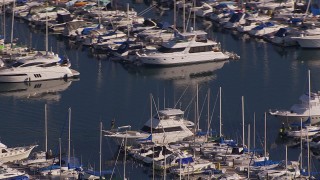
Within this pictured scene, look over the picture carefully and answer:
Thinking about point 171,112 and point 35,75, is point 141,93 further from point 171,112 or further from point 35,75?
point 171,112

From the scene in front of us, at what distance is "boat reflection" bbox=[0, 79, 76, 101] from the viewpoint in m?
52.5

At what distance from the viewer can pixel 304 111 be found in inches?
1843

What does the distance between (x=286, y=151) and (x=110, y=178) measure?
4.59 meters

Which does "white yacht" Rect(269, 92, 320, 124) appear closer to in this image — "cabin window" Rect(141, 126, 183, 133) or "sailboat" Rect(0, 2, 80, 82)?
"cabin window" Rect(141, 126, 183, 133)

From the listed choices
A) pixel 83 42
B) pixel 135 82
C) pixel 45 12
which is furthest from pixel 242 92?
pixel 45 12

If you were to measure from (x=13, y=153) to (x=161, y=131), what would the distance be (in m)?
4.44

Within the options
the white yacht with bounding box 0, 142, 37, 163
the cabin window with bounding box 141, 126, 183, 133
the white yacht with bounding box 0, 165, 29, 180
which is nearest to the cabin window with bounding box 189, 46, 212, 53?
the cabin window with bounding box 141, 126, 183, 133

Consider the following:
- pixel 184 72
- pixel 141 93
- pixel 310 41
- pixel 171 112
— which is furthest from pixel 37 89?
pixel 310 41

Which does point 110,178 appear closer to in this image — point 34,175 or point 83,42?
point 34,175

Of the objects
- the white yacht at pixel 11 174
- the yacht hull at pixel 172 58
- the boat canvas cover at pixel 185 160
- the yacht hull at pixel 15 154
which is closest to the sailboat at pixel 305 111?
the boat canvas cover at pixel 185 160

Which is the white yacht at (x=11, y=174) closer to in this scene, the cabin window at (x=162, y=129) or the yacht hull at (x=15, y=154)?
the yacht hull at (x=15, y=154)

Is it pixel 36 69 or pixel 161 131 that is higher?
pixel 161 131

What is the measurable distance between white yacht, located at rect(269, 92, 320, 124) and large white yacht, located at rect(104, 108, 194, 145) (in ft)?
11.1

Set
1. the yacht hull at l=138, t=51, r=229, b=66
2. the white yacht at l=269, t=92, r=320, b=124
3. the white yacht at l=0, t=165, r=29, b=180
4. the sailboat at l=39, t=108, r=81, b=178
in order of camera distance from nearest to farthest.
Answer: the white yacht at l=0, t=165, r=29, b=180 → the sailboat at l=39, t=108, r=81, b=178 → the white yacht at l=269, t=92, r=320, b=124 → the yacht hull at l=138, t=51, r=229, b=66
